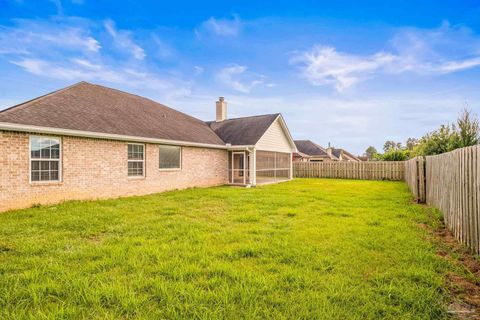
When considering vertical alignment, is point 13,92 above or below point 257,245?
above

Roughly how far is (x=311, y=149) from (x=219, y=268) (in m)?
39.1

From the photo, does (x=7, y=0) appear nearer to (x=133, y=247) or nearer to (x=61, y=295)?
(x=133, y=247)

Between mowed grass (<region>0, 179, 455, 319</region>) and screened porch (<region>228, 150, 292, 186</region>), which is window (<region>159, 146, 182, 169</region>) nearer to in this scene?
screened porch (<region>228, 150, 292, 186</region>)

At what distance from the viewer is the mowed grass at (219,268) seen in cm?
273

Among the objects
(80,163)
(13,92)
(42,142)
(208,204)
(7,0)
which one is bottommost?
(208,204)

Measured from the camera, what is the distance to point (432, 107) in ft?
72.9

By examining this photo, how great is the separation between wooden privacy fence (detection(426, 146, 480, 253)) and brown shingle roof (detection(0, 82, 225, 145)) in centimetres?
1120

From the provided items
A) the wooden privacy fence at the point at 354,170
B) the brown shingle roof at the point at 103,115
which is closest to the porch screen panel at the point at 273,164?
the wooden privacy fence at the point at 354,170

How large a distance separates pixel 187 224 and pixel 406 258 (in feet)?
15.1

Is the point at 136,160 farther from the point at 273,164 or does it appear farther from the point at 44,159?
the point at 273,164

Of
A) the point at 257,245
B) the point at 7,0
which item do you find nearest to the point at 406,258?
the point at 257,245

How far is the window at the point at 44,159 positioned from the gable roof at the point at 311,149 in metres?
35.2

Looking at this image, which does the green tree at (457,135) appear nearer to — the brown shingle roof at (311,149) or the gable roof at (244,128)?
the gable roof at (244,128)

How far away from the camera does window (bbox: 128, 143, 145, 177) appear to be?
1159 centimetres
